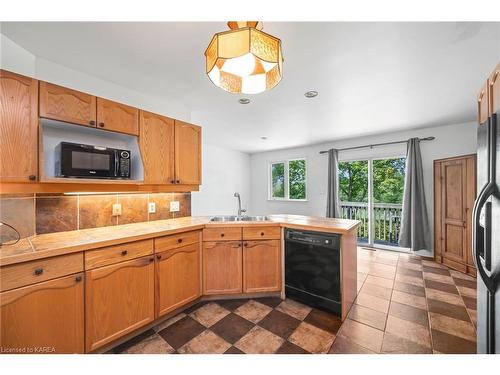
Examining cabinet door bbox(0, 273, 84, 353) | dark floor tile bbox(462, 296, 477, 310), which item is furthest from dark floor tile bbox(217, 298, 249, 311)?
dark floor tile bbox(462, 296, 477, 310)

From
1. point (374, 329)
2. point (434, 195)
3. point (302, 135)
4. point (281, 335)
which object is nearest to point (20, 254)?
point (281, 335)

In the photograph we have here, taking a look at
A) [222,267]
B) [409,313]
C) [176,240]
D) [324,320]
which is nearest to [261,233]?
[222,267]

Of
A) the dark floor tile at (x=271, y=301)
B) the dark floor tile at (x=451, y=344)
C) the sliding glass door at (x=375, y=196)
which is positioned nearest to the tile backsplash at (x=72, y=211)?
the dark floor tile at (x=271, y=301)

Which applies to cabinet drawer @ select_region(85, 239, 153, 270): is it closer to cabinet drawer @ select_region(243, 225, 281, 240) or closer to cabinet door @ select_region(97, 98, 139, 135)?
cabinet drawer @ select_region(243, 225, 281, 240)

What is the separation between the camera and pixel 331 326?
176 centimetres

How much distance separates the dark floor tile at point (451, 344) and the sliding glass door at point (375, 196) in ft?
8.73

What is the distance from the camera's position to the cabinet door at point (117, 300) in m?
1.36

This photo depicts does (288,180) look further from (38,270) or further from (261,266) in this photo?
(38,270)

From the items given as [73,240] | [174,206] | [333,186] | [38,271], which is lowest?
[38,271]

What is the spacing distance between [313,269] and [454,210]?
9.23 feet

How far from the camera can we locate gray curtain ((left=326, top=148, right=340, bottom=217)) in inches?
176

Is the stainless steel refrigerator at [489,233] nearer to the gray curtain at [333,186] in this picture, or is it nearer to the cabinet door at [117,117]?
the cabinet door at [117,117]

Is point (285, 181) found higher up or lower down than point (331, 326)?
higher up

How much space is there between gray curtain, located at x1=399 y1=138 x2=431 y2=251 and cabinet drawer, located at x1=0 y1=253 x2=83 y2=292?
458 centimetres
